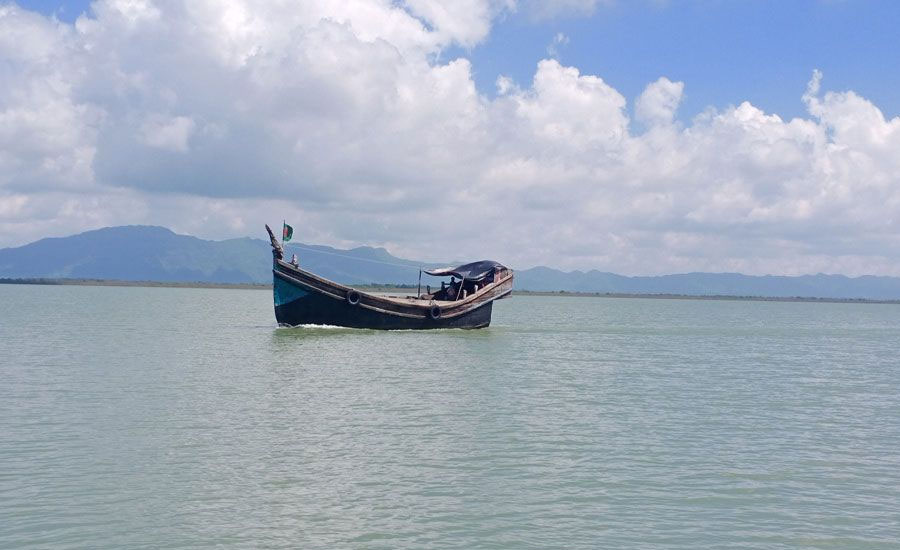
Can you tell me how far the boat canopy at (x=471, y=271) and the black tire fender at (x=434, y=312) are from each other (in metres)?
3.54

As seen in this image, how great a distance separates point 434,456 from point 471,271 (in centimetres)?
3692

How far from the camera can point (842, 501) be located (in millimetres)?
14766

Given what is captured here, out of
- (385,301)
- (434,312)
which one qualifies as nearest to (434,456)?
(385,301)

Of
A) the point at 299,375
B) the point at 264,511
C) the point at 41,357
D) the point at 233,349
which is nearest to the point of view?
the point at 264,511

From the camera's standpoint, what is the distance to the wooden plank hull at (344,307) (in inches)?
1848

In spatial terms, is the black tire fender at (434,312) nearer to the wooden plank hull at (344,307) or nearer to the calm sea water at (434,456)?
the wooden plank hull at (344,307)

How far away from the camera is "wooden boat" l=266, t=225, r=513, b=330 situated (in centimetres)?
4700

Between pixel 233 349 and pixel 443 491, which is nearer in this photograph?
pixel 443 491

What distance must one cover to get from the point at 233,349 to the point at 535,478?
28.2 metres

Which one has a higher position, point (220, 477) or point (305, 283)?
point (305, 283)

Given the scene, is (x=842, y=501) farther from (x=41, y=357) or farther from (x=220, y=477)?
(x=41, y=357)

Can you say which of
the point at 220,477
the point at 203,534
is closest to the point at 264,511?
the point at 203,534

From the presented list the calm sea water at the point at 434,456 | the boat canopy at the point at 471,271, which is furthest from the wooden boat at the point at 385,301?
the calm sea water at the point at 434,456

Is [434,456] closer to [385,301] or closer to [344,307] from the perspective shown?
[344,307]
